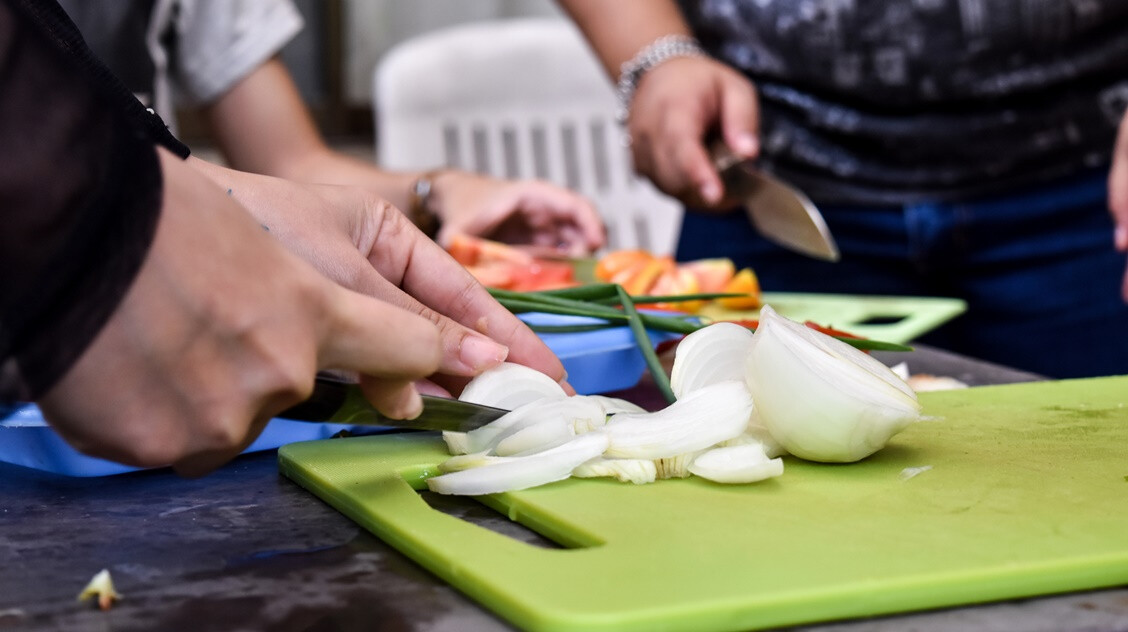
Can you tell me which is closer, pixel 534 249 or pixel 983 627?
pixel 983 627

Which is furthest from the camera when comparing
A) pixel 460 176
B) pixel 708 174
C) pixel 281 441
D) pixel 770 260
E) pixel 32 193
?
pixel 460 176

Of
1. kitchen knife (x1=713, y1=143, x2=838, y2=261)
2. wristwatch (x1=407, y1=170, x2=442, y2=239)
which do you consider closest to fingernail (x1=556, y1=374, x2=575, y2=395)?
kitchen knife (x1=713, y1=143, x2=838, y2=261)

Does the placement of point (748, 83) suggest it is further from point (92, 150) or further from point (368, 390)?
point (92, 150)

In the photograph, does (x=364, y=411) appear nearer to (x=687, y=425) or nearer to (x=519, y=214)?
(x=687, y=425)

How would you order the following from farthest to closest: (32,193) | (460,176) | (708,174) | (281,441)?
(460,176)
(708,174)
(281,441)
(32,193)

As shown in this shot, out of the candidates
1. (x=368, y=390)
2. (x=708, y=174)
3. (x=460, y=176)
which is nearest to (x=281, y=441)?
(x=368, y=390)

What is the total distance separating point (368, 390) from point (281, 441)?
26 centimetres

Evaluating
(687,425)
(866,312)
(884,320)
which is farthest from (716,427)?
(884,320)

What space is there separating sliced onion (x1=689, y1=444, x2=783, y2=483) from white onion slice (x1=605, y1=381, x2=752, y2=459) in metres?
0.01

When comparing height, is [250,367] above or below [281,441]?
above

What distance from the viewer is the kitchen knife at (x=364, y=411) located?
725 millimetres

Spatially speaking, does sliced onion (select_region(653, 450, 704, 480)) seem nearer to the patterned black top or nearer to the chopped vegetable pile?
the chopped vegetable pile

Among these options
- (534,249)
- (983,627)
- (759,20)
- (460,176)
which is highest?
(759,20)

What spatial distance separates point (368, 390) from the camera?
71 cm
